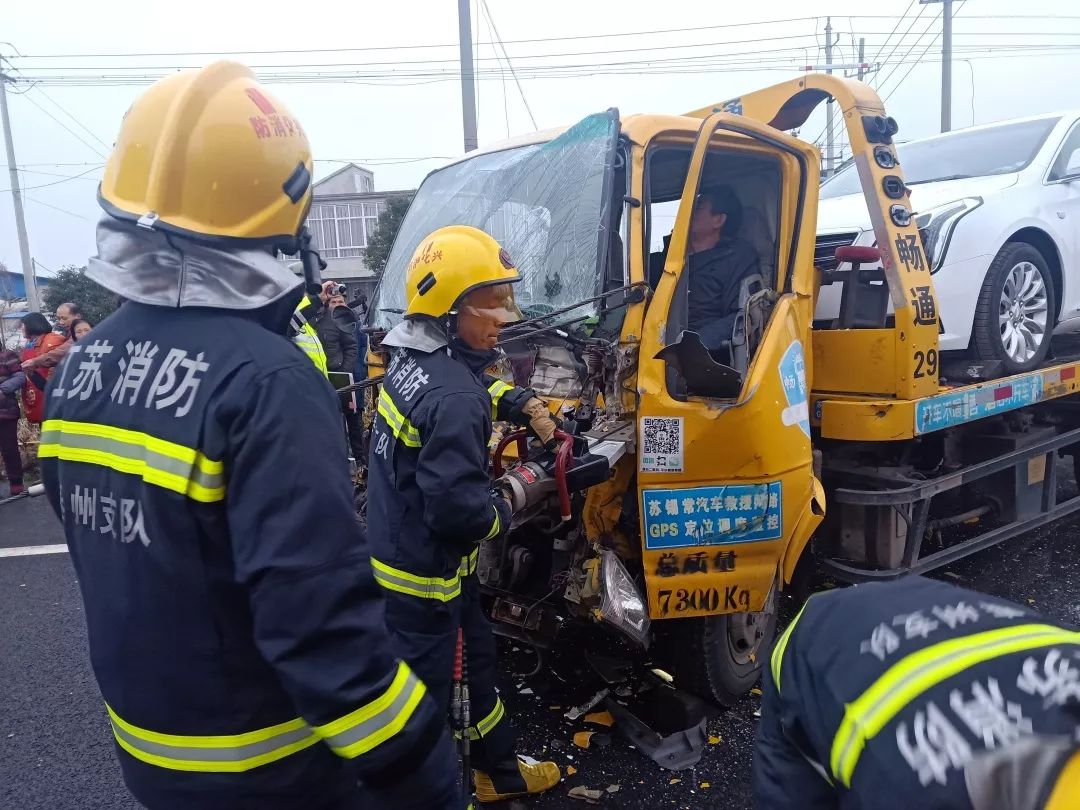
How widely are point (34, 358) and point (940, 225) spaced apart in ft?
26.1

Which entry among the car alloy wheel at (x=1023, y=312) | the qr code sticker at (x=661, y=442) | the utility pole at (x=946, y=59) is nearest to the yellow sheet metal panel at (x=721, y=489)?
the qr code sticker at (x=661, y=442)

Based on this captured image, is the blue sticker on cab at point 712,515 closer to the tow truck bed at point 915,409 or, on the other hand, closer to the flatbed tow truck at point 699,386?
the flatbed tow truck at point 699,386

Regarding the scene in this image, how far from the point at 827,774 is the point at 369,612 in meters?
0.71

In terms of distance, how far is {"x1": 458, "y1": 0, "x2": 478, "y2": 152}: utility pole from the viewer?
11744 millimetres

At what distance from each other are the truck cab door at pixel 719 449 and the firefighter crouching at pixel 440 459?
0.62 m

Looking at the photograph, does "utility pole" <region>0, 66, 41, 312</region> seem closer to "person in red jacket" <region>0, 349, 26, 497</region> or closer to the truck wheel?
"person in red jacket" <region>0, 349, 26, 497</region>

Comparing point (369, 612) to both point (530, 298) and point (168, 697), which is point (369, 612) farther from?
point (530, 298)

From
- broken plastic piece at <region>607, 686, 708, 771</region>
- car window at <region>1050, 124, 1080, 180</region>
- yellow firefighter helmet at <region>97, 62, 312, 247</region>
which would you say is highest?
car window at <region>1050, 124, 1080, 180</region>

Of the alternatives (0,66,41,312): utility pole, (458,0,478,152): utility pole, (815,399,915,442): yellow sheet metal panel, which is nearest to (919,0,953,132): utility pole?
(458,0,478,152): utility pole

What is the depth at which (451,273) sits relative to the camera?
240cm

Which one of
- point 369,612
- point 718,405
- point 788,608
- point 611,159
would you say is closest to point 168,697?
point 369,612

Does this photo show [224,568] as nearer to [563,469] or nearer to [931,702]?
[931,702]

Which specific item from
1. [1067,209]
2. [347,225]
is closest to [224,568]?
[1067,209]

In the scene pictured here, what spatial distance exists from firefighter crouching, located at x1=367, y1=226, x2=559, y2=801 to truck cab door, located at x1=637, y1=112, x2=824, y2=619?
622 mm
